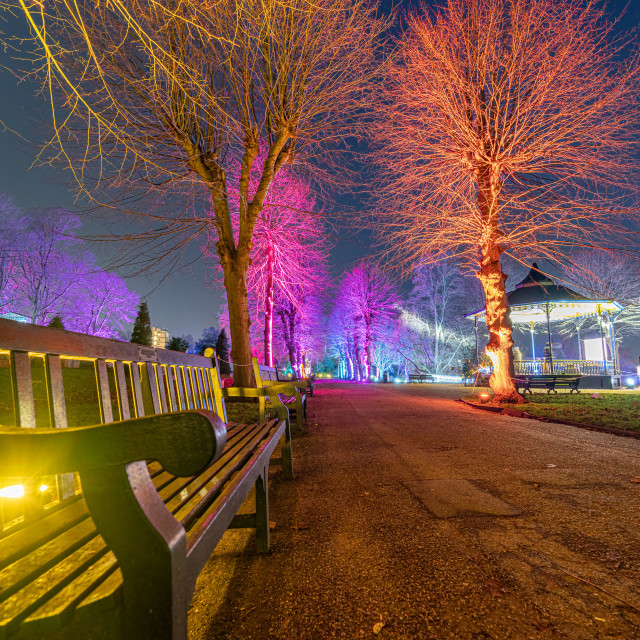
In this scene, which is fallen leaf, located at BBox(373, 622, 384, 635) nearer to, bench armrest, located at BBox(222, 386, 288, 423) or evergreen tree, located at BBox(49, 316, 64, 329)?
bench armrest, located at BBox(222, 386, 288, 423)

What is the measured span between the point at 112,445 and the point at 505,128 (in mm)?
9541

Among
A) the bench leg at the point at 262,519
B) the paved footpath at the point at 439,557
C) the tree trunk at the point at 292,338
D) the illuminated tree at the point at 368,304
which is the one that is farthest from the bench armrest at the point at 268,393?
the illuminated tree at the point at 368,304

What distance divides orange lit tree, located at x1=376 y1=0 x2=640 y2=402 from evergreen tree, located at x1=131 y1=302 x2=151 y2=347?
Answer: 33711mm

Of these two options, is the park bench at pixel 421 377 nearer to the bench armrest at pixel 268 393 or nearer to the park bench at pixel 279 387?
the park bench at pixel 279 387

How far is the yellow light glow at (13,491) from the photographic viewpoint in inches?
51.4

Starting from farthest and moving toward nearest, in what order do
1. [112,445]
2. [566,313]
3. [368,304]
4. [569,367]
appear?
[368,304] → [566,313] → [569,367] → [112,445]

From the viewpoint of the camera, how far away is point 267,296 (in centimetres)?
1708

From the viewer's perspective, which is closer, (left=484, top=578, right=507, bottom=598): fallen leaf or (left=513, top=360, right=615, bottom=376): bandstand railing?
(left=484, top=578, right=507, bottom=598): fallen leaf

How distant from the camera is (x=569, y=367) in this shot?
1912cm

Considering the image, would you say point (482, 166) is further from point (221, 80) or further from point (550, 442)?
point (550, 442)

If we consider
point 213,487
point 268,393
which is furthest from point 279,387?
point 213,487

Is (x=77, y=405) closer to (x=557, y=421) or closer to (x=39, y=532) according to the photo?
(x=39, y=532)

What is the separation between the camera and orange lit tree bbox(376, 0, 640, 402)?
23.0 ft

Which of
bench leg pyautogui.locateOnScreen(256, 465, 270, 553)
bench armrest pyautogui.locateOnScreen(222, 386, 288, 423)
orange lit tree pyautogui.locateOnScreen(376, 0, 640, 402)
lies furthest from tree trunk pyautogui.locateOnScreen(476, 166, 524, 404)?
bench leg pyautogui.locateOnScreen(256, 465, 270, 553)
